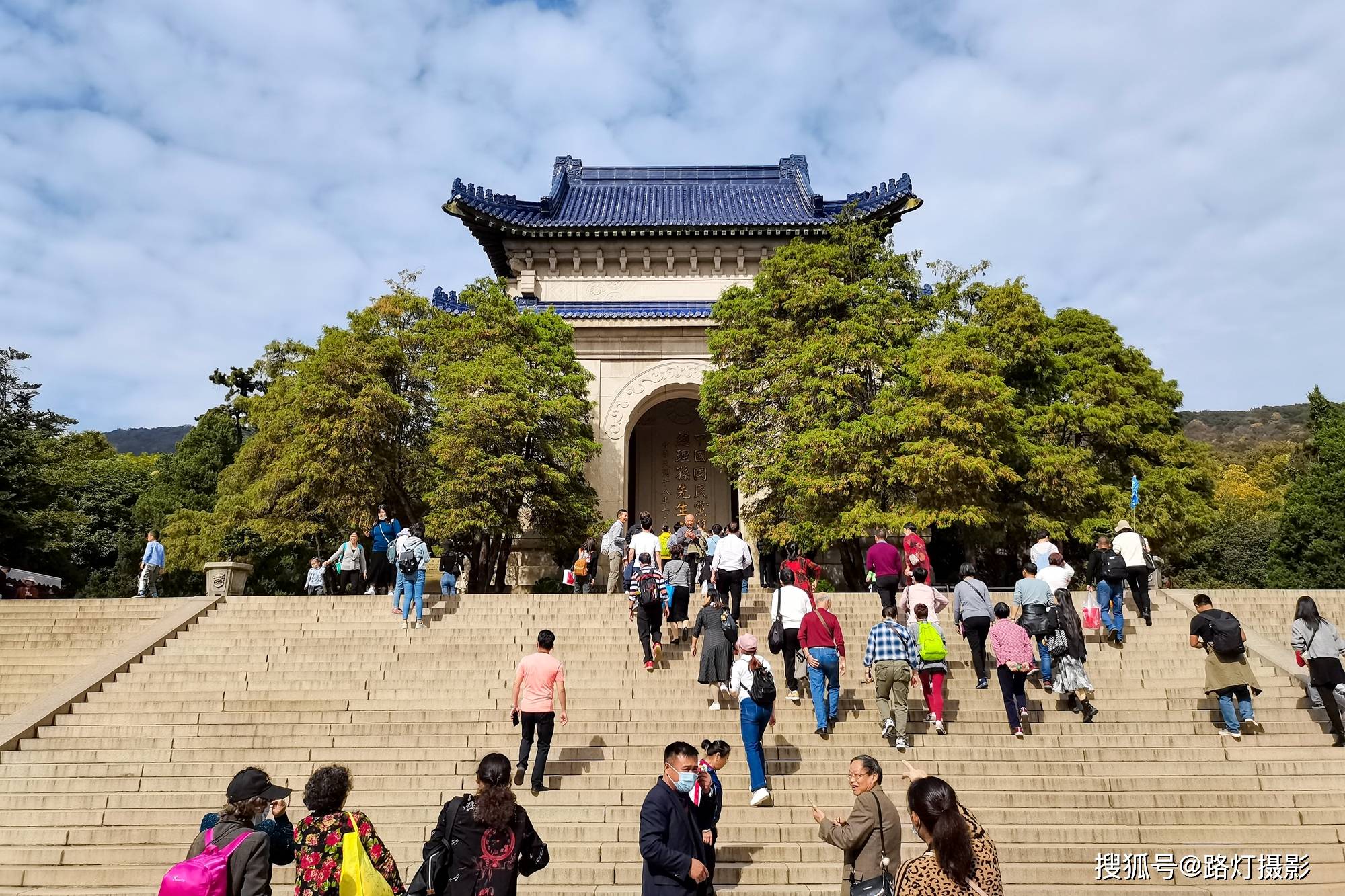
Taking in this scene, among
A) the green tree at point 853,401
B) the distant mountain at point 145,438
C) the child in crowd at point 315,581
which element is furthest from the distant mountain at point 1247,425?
the distant mountain at point 145,438

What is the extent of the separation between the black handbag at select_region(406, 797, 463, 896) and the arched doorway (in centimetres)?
2338

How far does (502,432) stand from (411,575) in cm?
577

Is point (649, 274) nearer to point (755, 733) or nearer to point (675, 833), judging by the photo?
point (755, 733)

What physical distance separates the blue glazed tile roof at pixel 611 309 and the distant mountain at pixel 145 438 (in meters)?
123

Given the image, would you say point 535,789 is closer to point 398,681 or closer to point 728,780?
point 728,780

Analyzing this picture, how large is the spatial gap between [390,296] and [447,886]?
20506 millimetres

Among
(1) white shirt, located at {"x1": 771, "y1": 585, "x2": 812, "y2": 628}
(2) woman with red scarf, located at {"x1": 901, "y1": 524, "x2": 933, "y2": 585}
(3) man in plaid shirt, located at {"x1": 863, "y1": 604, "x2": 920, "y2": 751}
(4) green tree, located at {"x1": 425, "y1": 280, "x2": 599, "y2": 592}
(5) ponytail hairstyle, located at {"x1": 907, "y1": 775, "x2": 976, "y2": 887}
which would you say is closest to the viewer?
(5) ponytail hairstyle, located at {"x1": 907, "y1": 775, "x2": 976, "y2": 887}

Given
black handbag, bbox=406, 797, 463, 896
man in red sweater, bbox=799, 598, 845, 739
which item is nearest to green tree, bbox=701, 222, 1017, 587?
man in red sweater, bbox=799, 598, 845, 739

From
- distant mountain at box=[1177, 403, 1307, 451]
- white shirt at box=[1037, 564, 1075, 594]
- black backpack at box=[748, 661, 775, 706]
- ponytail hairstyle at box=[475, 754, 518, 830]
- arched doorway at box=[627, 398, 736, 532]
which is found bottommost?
ponytail hairstyle at box=[475, 754, 518, 830]

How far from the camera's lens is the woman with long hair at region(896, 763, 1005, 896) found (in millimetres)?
3033

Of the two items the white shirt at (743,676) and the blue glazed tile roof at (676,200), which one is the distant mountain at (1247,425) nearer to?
the blue glazed tile roof at (676,200)

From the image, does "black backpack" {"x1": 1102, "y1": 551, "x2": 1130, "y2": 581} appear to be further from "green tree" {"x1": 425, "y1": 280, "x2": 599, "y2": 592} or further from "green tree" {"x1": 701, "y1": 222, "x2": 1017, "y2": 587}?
"green tree" {"x1": 425, "y1": 280, "x2": 599, "y2": 592}

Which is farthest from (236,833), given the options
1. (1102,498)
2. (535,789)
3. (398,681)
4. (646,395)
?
(646,395)

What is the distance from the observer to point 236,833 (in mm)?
3578
